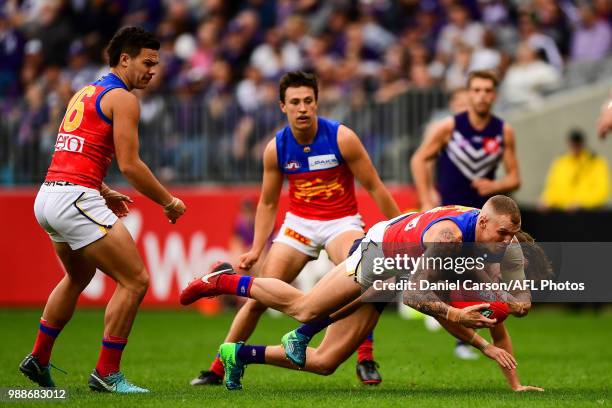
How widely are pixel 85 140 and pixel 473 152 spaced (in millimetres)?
4611

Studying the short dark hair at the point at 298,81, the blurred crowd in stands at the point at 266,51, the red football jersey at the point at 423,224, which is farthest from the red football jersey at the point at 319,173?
the blurred crowd in stands at the point at 266,51

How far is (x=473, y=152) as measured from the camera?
12.3 meters

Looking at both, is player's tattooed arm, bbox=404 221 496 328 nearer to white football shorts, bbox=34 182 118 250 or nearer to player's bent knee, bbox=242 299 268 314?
player's bent knee, bbox=242 299 268 314

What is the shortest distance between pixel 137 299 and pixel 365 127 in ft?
32.1

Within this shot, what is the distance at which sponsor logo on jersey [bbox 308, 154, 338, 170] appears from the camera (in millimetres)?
10359

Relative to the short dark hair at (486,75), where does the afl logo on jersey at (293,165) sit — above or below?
below

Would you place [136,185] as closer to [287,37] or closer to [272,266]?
[272,266]

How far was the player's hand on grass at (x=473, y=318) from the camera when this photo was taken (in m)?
8.28

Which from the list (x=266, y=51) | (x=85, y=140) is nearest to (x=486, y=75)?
(x=85, y=140)

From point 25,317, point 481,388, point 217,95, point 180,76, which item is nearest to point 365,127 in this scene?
point 217,95

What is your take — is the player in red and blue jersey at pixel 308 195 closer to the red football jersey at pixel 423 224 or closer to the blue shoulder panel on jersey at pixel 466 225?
the red football jersey at pixel 423 224

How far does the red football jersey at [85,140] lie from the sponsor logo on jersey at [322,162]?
6.32 ft

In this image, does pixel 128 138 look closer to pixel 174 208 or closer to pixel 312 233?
pixel 174 208

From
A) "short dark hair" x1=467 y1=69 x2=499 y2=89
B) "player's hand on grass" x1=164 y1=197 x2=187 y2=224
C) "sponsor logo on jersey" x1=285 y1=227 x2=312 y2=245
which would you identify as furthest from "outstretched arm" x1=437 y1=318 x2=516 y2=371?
"short dark hair" x1=467 y1=69 x2=499 y2=89
